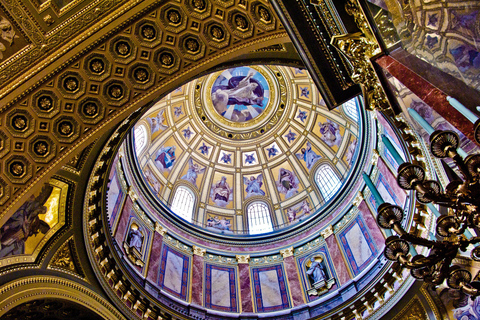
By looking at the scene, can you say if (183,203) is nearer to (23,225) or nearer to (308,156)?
(308,156)

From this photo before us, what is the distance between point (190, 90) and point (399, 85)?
18.0 metres

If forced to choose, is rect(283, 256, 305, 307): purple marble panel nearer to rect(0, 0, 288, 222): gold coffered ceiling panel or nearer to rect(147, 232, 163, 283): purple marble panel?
rect(147, 232, 163, 283): purple marble panel

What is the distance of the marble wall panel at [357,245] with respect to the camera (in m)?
15.0

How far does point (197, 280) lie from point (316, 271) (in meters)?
5.34

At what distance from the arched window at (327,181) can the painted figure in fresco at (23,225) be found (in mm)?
13829

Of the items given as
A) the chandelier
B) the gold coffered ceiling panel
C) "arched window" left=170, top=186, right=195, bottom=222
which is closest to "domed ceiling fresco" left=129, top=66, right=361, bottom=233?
"arched window" left=170, top=186, right=195, bottom=222

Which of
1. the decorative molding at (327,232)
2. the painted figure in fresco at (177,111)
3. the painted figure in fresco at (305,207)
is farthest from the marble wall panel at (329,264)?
the painted figure in fresco at (177,111)

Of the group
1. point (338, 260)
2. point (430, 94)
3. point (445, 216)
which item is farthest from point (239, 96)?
point (430, 94)

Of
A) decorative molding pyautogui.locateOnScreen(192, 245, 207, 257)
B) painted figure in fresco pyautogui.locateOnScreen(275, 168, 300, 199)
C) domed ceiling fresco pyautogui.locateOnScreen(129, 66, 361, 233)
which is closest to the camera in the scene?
decorative molding pyautogui.locateOnScreen(192, 245, 207, 257)

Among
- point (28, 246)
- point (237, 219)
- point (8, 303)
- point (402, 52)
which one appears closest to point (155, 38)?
point (402, 52)

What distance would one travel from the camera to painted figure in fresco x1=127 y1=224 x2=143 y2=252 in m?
Result: 14.6

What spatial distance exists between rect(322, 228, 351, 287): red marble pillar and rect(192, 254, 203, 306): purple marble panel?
233 inches

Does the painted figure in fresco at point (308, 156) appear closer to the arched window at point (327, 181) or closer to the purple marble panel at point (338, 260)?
the arched window at point (327, 181)

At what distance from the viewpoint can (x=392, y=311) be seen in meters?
12.1
